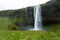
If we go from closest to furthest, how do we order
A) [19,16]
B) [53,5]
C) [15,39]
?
1. [15,39]
2. [53,5]
3. [19,16]

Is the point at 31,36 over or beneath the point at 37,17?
over

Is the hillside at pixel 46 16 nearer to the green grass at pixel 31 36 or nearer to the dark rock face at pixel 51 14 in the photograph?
the dark rock face at pixel 51 14

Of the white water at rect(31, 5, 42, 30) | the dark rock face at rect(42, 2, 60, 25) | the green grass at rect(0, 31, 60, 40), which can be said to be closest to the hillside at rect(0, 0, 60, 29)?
the dark rock face at rect(42, 2, 60, 25)

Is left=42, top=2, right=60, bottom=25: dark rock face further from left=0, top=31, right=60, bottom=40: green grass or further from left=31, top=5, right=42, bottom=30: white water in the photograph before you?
left=0, top=31, right=60, bottom=40: green grass

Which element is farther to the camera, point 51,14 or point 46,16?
point 46,16

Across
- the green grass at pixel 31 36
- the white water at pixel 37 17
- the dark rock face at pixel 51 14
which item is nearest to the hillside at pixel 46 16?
the dark rock face at pixel 51 14

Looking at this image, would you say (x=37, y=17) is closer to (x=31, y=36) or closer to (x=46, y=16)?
(x=46, y=16)

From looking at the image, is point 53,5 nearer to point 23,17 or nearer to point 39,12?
point 39,12

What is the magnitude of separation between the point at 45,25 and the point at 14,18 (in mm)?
29460

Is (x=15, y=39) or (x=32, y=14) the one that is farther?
(x=32, y=14)

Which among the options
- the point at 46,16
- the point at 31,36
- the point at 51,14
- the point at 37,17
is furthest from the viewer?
the point at 37,17

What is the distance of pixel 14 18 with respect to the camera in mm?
133625

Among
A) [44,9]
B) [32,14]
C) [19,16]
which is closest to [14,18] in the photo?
[19,16]

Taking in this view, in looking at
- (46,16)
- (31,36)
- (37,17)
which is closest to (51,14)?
(46,16)
